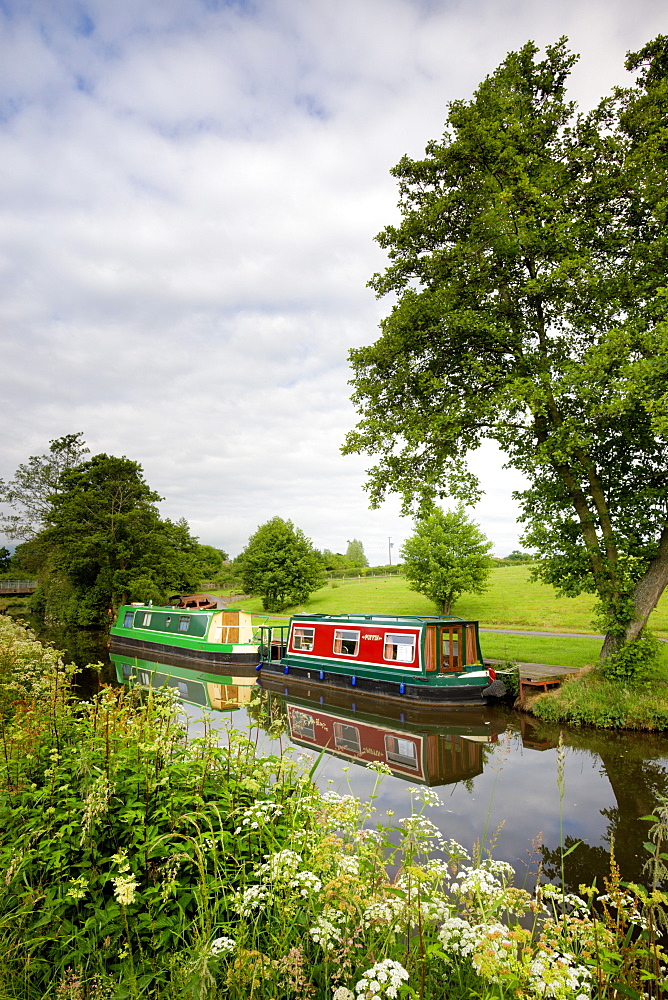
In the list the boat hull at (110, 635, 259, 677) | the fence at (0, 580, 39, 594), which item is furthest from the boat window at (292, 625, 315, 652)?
the fence at (0, 580, 39, 594)

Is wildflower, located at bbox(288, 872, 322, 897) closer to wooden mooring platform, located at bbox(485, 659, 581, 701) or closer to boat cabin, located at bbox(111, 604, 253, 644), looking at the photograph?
wooden mooring platform, located at bbox(485, 659, 581, 701)

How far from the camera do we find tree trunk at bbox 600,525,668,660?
11.4 metres

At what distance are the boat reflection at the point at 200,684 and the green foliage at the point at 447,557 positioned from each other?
1077 centimetres

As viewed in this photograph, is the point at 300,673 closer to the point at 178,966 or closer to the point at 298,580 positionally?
the point at 178,966

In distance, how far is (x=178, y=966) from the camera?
2463mm

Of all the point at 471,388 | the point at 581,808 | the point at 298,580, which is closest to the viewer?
the point at 581,808

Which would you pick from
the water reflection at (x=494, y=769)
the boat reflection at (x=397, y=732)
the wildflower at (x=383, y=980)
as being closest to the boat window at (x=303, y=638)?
the boat reflection at (x=397, y=732)

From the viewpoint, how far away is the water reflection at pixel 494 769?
6.35 metres

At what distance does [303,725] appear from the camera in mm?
13102

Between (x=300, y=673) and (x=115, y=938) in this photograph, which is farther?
(x=300, y=673)

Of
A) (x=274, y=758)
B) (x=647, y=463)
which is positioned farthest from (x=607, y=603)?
(x=274, y=758)

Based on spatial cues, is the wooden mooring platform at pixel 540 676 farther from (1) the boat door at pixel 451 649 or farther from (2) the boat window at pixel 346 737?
(2) the boat window at pixel 346 737

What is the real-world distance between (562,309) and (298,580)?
30.4m

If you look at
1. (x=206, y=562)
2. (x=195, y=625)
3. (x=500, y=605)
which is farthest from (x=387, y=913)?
(x=206, y=562)
